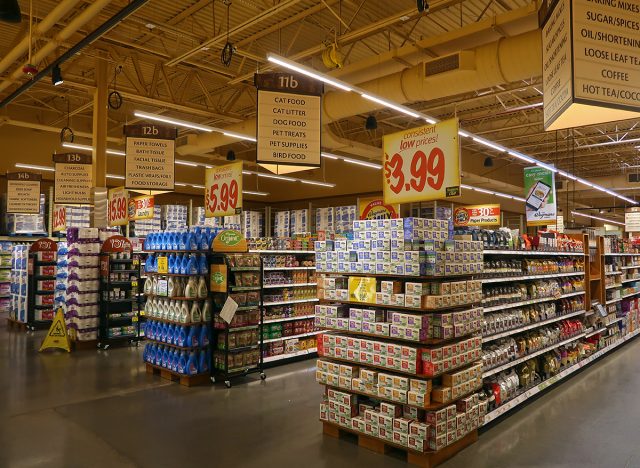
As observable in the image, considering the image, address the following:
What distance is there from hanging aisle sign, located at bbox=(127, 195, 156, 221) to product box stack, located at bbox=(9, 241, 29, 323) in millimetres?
2802

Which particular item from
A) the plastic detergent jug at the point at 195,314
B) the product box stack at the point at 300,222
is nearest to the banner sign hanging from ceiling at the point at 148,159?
the plastic detergent jug at the point at 195,314

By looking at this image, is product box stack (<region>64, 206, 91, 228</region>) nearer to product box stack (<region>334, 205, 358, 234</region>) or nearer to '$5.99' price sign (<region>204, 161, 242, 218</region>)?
'$5.99' price sign (<region>204, 161, 242, 218</region>)

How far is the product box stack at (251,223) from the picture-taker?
786 inches

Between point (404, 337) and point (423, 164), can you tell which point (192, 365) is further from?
point (423, 164)

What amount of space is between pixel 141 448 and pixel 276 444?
139 centimetres

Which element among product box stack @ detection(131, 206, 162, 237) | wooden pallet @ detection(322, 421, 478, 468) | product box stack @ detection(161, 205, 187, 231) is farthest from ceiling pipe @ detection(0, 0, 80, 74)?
product box stack @ detection(161, 205, 187, 231)

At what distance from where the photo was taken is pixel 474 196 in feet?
65.8

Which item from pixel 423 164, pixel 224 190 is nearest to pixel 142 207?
pixel 224 190

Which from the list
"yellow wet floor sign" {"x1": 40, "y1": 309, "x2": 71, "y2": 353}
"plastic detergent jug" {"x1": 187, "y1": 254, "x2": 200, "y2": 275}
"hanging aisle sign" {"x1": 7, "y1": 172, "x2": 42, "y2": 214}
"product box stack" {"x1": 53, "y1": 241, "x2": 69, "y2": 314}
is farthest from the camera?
"hanging aisle sign" {"x1": 7, "y1": 172, "x2": 42, "y2": 214}

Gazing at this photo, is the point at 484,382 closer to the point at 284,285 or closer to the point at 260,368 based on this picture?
the point at 260,368

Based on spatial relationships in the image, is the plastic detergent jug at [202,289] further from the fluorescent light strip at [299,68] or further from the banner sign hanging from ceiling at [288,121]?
the fluorescent light strip at [299,68]

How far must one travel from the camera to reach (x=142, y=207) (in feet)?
45.0

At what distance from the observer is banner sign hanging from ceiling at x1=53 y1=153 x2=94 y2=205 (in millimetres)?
11055

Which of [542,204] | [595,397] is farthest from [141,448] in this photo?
[542,204]
